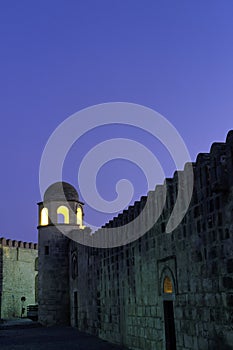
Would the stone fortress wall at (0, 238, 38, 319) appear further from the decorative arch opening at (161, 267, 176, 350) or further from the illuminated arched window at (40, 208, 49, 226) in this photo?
the decorative arch opening at (161, 267, 176, 350)

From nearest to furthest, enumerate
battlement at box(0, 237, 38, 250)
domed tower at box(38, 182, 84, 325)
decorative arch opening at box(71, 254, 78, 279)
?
decorative arch opening at box(71, 254, 78, 279) → domed tower at box(38, 182, 84, 325) → battlement at box(0, 237, 38, 250)

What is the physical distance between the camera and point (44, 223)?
72.2ft

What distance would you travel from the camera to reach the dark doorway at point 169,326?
27.4ft

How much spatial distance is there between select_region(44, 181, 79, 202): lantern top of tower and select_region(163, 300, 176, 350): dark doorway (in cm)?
1375

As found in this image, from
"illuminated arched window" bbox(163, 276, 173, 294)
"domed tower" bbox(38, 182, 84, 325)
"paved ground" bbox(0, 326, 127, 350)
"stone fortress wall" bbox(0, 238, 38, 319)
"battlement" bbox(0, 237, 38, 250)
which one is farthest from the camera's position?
"battlement" bbox(0, 237, 38, 250)

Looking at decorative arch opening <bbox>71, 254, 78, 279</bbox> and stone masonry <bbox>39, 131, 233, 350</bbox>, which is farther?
decorative arch opening <bbox>71, 254, 78, 279</bbox>

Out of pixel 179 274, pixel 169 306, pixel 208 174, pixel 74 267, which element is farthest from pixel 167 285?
pixel 74 267

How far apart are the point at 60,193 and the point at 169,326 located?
46.5ft

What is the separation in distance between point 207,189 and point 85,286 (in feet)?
35.7

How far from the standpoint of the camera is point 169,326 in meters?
8.52

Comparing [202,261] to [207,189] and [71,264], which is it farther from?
[71,264]

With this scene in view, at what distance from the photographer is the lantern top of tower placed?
71.6 feet

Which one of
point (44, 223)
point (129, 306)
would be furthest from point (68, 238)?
point (129, 306)

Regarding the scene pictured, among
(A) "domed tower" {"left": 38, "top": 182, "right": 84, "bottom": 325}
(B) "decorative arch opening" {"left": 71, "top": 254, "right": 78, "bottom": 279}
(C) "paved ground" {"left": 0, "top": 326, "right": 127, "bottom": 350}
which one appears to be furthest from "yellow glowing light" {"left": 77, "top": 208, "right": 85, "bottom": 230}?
(C) "paved ground" {"left": 0, "top": 326, "right": 127, "bottom": 350}
